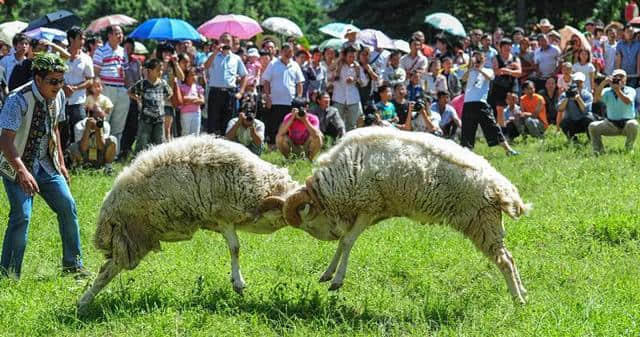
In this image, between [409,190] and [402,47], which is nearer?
→ [409,190]

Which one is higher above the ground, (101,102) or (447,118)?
(101,102)

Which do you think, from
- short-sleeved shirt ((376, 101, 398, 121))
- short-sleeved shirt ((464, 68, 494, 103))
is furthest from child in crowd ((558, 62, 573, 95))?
short-sleeved shirt ((376, 101, 398, 121))

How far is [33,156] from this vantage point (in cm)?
796

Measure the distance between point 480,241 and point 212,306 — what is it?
7.08 ft

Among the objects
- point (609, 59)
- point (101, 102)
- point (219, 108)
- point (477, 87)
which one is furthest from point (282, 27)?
point (101, 102)

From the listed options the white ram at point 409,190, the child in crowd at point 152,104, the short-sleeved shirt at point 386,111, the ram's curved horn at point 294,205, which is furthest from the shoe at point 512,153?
the ram's curved horn at point 294,205

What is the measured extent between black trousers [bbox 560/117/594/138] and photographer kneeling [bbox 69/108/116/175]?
7.28m

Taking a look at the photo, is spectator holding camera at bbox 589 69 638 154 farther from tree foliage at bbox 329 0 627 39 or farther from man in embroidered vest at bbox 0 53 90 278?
tree foliage at bbox 329 0 627 39

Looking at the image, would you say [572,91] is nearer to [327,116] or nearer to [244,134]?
[327,116]

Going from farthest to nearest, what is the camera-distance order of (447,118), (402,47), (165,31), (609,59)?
(402,47) → (165,31) → (609,59) → (447,118)

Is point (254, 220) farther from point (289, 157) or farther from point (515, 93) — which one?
point (515, 93)

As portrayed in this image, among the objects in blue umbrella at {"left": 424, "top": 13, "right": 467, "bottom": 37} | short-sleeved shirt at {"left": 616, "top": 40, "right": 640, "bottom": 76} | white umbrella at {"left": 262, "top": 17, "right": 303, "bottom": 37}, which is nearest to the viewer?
short-sleeved shirt at {"left": 616, "top": 40, "right": 640, "bottom": 76}

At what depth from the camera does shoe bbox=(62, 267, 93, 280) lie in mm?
8395

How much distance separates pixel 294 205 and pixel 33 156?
7.51 feet
